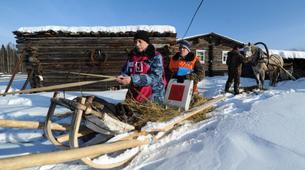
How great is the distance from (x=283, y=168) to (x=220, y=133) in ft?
2.80

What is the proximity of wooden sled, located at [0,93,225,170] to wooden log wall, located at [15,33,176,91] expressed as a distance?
9429 mm

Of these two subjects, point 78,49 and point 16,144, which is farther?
point 78,49

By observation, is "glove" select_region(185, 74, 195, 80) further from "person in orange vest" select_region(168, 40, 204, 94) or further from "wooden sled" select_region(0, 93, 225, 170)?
"wooden sled" select_region(0, 93, 225, 170)

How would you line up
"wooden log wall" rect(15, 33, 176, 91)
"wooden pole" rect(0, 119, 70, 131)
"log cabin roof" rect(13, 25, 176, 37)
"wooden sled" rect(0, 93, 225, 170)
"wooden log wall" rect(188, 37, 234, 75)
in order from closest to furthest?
"wooden sled" rect(0, 93, 225, 170), "wooden pole" rect(0, 119, 70, 131), "log cabin roof" rect(13, 25, 176, 37), "wooden log wall" rect(15, 33, 176, 91), "wooden log wall" rect(188, 37, 234, 75)

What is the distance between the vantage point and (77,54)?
12.3m

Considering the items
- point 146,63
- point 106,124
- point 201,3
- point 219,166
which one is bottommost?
point 219,166

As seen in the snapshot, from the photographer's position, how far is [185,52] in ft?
14.8

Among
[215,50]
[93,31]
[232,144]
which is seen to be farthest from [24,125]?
[215,50]

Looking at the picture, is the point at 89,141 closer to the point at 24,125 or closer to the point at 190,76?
the point at 24,125

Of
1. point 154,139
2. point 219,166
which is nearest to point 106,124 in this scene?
point 154,139

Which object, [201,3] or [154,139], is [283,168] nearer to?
[154,139]

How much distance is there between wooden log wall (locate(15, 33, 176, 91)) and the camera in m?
12.0

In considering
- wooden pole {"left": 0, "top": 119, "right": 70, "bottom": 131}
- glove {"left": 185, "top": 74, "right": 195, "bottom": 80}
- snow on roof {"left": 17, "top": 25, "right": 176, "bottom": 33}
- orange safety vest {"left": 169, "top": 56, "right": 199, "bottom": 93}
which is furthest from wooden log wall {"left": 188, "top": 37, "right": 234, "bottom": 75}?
wooden pole {"left": 0, "top": 119, "right": 70, "bottom": 131}

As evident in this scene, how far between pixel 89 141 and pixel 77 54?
10.0 m
